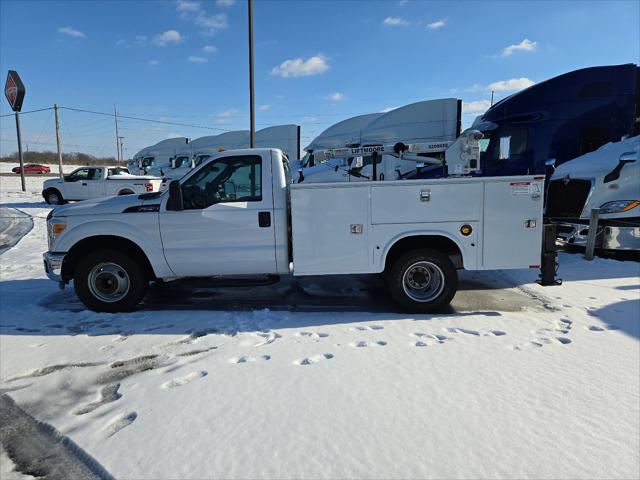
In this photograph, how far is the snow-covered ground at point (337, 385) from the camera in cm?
256

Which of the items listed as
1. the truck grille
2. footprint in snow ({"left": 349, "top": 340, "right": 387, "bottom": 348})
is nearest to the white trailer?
the truck grille

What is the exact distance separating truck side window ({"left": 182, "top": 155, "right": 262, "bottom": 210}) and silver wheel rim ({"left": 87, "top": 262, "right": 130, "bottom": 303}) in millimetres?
1207

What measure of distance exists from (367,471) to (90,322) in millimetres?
3998

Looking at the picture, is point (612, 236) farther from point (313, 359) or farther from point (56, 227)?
point (56, 227)

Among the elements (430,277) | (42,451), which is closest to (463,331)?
(430,277)

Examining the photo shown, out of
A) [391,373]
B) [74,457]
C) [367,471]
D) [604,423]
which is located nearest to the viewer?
[367,471]

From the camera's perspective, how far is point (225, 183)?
5375 mm

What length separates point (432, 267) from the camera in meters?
5.41

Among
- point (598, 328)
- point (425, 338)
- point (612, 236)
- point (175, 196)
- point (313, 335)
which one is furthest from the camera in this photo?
point (612, 236)

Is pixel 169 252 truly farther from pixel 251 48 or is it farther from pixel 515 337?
pixel 251 48

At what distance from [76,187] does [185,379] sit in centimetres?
1913

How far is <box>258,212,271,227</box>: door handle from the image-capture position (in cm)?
530

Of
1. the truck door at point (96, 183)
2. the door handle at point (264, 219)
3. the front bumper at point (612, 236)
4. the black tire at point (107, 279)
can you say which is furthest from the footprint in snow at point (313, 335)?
the truck door at point (96, 183)

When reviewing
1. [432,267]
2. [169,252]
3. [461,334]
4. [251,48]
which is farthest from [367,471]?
→ [251,48]
